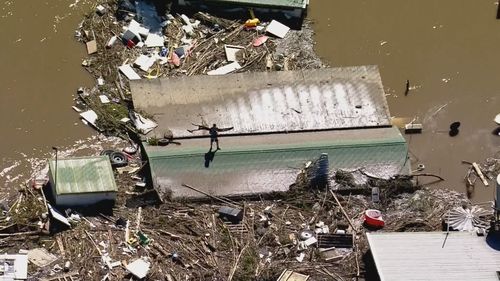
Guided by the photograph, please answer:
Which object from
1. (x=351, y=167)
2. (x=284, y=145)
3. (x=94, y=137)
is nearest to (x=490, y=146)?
(x=351, y=167)

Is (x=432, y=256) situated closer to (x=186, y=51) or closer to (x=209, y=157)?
(x=209, y=157)

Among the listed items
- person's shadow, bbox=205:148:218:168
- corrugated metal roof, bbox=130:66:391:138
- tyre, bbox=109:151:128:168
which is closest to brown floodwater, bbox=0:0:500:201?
corrugated metal roof, bbox=130:66:391:138

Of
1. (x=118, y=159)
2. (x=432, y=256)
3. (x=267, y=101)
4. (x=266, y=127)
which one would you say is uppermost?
(x=267, y=101)

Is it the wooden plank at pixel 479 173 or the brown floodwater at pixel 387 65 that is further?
the brown floodwater at pixel 387 65

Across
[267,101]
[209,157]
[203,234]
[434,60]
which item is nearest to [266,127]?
[267,101]

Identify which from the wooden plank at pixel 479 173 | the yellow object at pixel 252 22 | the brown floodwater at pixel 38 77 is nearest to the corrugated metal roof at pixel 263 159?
the wooden plank at pixel 479 173

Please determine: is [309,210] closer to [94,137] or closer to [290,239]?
[290,239]

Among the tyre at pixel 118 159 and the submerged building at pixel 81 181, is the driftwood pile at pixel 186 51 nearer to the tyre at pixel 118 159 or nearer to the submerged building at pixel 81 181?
the tyre at pixel 118 159

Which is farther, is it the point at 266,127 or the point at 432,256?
the point at 266,127
